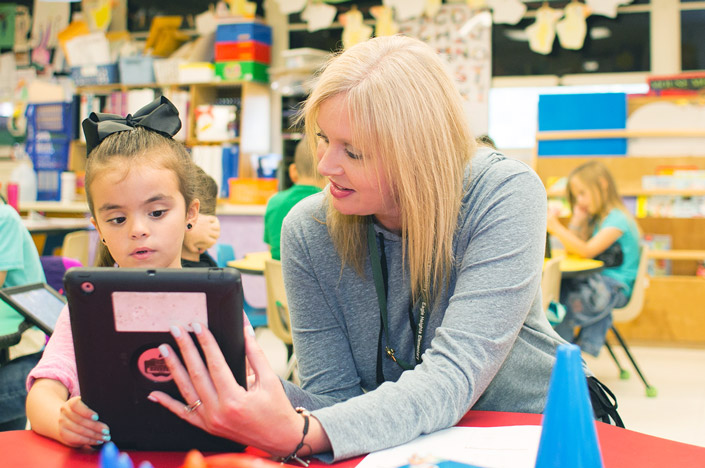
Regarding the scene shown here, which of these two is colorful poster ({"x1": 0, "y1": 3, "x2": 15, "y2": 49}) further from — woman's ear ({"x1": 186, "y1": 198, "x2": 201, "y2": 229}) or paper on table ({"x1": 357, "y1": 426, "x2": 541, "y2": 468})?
paper on table ({"x1": 357, "y1": 426, "x2": 541, "y2": 468})

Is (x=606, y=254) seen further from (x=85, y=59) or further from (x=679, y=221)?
(x=85, y=59)

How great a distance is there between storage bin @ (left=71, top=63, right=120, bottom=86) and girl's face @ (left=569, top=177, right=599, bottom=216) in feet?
13.6

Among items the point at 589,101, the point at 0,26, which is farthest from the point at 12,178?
the point at 589,101

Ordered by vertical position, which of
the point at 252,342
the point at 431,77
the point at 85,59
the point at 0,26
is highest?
the point at 0,26

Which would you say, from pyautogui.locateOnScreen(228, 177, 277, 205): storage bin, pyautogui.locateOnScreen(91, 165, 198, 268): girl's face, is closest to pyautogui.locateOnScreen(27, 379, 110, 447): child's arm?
pyautogui.locateOnScreen(91, 165, 198, 268): girl's face

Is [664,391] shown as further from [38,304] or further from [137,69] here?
[137,69]

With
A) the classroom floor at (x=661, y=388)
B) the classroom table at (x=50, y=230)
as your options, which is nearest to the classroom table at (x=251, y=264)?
the classroom floor at (x=661, y=388)

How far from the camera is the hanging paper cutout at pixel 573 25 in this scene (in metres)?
5.29

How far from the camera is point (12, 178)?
6.32 meters

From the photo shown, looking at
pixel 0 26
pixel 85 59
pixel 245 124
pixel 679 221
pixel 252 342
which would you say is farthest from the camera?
pixel 0 26

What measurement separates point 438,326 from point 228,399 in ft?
1.59

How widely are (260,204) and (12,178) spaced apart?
8.40 feet

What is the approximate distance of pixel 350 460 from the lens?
87 centimetres

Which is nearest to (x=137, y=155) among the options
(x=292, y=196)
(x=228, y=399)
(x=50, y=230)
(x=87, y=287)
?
(x=87, y=287)
